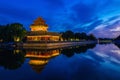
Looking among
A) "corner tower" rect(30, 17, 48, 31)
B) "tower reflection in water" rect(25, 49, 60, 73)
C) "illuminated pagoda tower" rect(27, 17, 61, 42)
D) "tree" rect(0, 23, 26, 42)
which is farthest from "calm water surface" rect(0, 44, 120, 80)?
"corner tower" rect(30, 17, 48, 31)

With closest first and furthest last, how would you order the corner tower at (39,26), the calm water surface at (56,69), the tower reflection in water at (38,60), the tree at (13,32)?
1. the calm water surface at (56,69)
2. the tower reflection in water at (38,60)
3. the tree at (13,32)
4. the corner tower at (39,26)

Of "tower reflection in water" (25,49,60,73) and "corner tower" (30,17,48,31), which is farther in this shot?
"corner tower" (30,17,48,31)

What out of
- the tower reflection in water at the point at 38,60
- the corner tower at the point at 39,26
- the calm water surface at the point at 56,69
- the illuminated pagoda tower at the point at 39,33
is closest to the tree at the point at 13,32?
the illuminated pagoda tower at the point at 39,33

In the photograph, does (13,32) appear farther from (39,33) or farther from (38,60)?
(38,60)

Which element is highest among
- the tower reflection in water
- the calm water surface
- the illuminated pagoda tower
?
the illuminated pagoda tower

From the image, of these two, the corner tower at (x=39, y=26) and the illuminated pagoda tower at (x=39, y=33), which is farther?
the corner tower at (x=39, y=26)

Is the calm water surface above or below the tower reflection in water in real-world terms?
below

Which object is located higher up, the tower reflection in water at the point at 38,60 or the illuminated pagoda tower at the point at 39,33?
the illuminated pagoda tower at the point at 39,33

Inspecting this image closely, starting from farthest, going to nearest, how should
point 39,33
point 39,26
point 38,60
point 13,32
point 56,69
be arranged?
point 39,26 < point 39,33 < point 13,32 < point 38,60 < point 56,69

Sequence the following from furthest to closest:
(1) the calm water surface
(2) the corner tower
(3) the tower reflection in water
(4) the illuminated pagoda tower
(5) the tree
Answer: (2) the corner tower
(4) the illuminated pagoda tower
(5) the tree
(3) the tower reflection in water
(1) the calm water surface

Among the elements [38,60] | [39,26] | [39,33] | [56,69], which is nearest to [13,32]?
[39,33]

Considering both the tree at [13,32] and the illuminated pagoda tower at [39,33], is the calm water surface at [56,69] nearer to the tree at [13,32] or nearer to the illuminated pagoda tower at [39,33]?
the tree at [13,32]

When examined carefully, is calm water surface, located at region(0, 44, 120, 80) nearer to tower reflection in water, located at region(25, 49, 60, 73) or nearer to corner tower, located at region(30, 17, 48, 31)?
tower reflection in water, located at region(25, 49, 60, 73)

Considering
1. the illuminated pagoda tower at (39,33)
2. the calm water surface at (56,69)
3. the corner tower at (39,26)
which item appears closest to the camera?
the calm water surface at (56,69)
